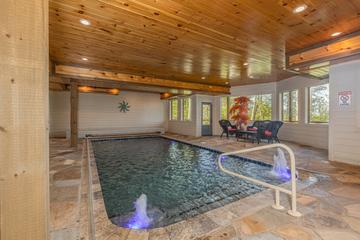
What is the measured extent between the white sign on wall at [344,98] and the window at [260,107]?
437cm

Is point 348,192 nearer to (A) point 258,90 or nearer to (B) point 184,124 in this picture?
(A) point 258,90

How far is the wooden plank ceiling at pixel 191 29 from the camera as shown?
242 cm

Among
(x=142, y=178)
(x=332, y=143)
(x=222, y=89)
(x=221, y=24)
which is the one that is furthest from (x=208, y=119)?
(x=221, y=24)

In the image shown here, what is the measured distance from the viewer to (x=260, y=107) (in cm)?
945

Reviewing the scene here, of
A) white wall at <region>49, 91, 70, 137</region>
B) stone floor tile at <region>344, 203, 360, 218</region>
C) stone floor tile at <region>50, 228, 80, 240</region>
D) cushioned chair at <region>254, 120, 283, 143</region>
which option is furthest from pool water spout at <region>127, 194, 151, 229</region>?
white wall at <region>49, 91, 70, 137</region>

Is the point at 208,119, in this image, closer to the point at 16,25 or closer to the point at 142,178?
the point at 142,178

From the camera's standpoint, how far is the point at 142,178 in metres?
3.96

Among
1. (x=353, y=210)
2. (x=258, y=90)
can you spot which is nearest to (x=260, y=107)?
(x=258, y=90)

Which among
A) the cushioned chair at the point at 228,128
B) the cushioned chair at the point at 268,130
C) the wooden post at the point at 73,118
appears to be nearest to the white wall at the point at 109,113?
the wooden post at the point at 73,118

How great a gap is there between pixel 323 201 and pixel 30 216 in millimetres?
3251

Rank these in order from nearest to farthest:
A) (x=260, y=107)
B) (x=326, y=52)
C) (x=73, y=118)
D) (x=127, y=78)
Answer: (x=326, y=52)
(x=127, y=78)
(x=73, y=118)
(x=260, y=107)

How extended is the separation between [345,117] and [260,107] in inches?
195

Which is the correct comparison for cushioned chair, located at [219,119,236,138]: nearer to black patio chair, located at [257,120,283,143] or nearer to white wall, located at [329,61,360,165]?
black patio chair, located at [257,120,283,143]

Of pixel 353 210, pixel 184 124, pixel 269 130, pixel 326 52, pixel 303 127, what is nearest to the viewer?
pixel 353 210
